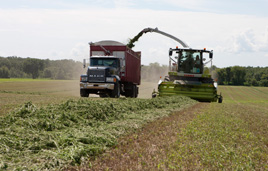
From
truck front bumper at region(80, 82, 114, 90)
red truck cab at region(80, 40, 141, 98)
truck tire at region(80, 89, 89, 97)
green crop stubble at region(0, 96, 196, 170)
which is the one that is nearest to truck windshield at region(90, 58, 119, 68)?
red truck cab at region(80, 40, 141, 98)

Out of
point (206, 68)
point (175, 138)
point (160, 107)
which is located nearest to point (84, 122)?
point (175, 138)

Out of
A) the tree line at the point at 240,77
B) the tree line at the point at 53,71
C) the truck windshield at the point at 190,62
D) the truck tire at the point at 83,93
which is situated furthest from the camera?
the tree line at the point at 240,77

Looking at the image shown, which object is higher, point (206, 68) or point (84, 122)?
point (206, 68)

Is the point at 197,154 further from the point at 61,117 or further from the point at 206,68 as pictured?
the point at 206,68

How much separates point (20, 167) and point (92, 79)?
14.6m

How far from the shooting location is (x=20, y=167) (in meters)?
4.03

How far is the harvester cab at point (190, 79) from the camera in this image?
18922 millimetres

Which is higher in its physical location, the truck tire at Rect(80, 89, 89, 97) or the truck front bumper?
the truck front bumper

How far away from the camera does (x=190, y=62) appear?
64.1 feet

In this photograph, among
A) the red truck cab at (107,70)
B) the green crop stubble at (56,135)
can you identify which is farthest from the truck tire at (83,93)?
the green crop stubble at (56,135)

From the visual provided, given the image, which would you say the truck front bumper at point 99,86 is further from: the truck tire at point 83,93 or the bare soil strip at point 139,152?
the bare soil strip at point 139,152

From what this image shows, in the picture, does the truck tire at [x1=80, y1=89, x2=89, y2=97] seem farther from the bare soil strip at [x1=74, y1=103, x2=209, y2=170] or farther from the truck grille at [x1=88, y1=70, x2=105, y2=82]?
the bare soil strip at [x1=74, y1=103, x2=209, y2=170]

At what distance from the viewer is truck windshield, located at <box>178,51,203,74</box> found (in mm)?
19453

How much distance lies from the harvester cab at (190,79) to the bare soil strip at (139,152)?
12040mm
